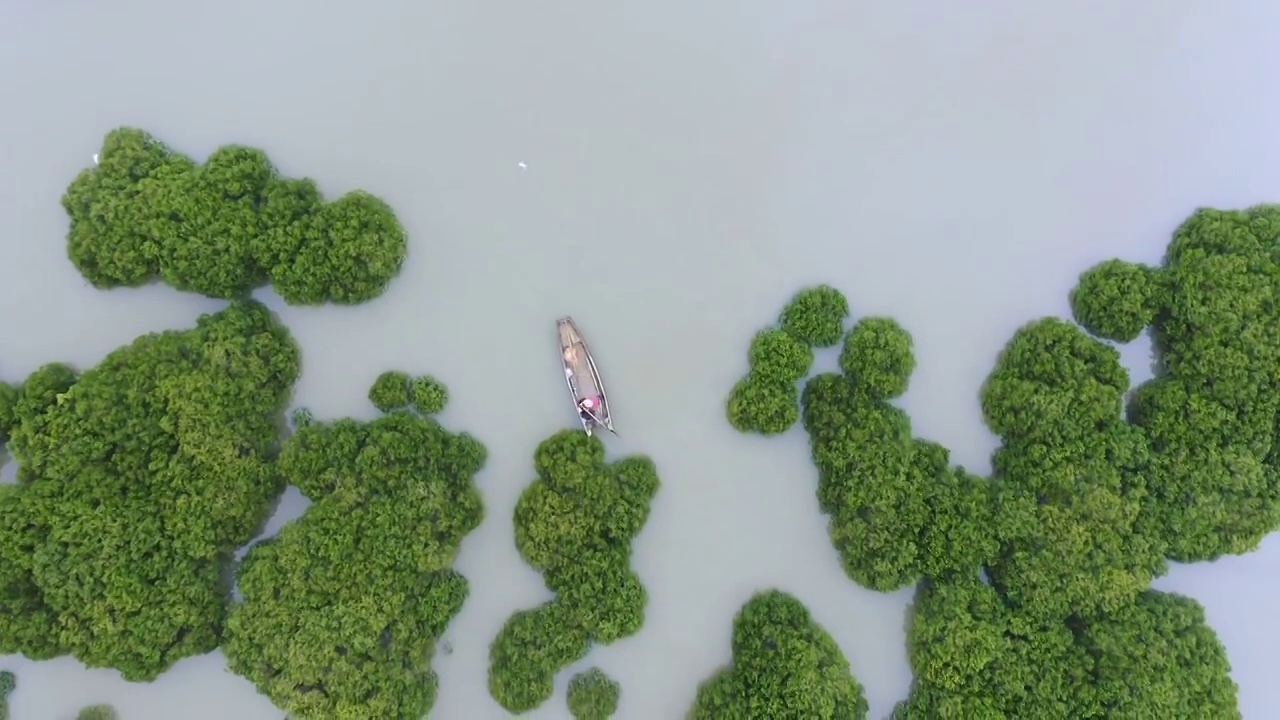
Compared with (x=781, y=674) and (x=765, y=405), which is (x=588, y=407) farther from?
(x=781, y=674)

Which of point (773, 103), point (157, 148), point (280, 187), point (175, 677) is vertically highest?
point (773, 103)

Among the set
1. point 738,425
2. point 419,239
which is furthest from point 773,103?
point 419,239

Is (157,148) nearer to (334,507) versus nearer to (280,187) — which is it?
(280,187)

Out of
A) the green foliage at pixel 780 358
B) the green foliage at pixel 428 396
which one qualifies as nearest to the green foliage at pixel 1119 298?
the green foliage at pixel 780 358

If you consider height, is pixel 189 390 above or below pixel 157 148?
below

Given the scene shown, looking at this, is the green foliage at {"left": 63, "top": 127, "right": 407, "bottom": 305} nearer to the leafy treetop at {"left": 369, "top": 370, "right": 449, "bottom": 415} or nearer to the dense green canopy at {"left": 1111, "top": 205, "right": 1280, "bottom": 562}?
the leafy treetop at {"left": 369, "top": 370, "right": 449, "bottom": 415}

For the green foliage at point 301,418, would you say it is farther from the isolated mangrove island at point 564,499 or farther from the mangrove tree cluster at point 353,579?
the mangrove tree cluster at point 353,579
